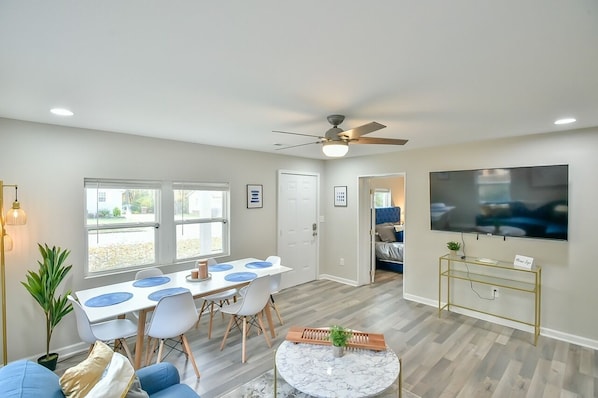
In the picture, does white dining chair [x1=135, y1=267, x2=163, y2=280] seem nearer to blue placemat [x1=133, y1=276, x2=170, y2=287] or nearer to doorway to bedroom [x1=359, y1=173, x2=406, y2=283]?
blue placemat [x1=133, y1=276, x2=170, y2=287]

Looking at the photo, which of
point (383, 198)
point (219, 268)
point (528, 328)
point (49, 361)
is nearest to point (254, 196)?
point (219, 268)

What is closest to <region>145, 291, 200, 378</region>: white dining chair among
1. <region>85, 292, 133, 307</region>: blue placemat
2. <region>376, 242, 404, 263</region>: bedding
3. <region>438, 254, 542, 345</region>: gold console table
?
<region>85, 292, 133, 307</region>: blue placemat

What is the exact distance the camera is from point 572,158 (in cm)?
326

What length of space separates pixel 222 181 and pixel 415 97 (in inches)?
116

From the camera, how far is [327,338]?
2414 mm

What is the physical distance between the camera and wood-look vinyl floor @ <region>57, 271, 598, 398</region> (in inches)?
99.3

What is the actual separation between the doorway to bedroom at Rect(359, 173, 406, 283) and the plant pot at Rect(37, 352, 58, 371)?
14.1 ft

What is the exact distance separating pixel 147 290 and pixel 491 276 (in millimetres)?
4130

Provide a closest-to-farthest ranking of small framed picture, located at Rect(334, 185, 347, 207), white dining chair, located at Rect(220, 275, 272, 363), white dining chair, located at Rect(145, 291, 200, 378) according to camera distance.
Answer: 1. white dining chair, located at Rect(145, 291, 200, 378)
2. white dining chair, located at Rect(220, 275, 272, 363)
3. small framed picture, located at Rect(334, 185, 347, 207)

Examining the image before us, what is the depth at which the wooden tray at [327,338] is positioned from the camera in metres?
2.31

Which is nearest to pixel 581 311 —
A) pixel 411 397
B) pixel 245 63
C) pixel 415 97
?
pixel 411 397

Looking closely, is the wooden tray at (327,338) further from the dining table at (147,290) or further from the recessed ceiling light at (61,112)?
the recessed ceiling light at (61,112)

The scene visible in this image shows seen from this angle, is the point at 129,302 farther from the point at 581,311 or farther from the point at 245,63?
the point at 581,311

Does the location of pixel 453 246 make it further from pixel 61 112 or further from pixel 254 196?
pixel 61 112
